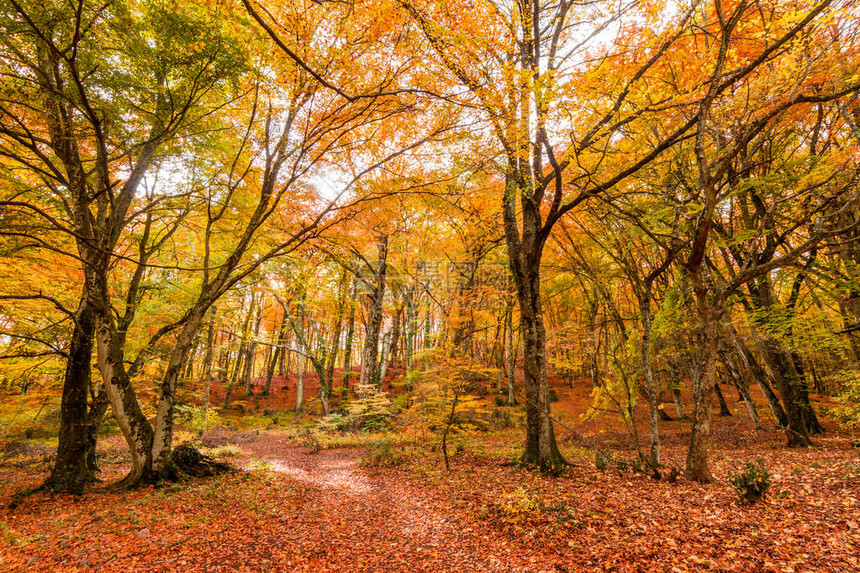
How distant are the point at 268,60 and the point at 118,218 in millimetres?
5319

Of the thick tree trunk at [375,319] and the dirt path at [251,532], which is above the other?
the thick tree trunk at [375,319]

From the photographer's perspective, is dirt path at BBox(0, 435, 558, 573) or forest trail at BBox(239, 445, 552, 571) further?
forest trail at BBox(239, 445, 552, 571)

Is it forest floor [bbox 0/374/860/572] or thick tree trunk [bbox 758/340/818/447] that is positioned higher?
thick tree trunk [bbox 758/340/818/447]

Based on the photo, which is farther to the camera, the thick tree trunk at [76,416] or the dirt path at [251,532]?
the thick tree trunk at [76,416]

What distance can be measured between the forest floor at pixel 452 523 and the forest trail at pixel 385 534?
0.09 ft

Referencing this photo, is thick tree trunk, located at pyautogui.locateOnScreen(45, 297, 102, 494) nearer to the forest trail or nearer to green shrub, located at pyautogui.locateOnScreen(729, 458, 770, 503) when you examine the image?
the forest trail

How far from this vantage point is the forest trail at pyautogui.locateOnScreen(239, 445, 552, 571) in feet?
14.1

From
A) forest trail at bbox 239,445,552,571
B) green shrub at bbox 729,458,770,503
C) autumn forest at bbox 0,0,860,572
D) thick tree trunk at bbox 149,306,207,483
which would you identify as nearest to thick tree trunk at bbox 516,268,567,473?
autumn forest at bbox 0,0,860,572

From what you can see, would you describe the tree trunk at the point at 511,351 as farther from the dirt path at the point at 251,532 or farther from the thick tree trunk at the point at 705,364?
the dirt path at the point at 251,532

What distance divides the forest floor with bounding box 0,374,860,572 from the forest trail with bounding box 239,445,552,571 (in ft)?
0.09

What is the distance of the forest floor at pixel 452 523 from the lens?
3.78 meters

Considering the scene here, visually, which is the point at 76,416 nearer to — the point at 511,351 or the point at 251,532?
the point at 251,532

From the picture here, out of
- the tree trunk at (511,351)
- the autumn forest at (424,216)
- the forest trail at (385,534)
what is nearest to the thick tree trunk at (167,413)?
the autumn forest at (424,216)

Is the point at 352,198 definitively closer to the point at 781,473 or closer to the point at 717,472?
the point at 717,472
